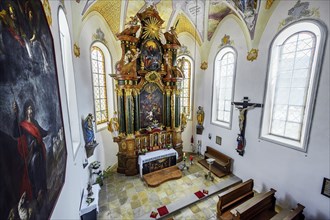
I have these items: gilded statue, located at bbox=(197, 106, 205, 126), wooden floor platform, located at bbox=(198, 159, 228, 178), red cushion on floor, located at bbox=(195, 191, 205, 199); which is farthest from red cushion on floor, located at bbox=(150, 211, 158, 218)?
gilded statue, located at bbox=(197, 106, 205, 126)

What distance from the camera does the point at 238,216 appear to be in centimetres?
355

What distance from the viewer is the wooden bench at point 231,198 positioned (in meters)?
4.14

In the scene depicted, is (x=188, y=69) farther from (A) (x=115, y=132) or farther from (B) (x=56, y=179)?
(B) (x=56, y=179)

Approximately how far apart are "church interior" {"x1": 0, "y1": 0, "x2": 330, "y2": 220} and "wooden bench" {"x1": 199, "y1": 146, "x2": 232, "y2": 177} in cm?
9

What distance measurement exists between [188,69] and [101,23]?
5.12 meters

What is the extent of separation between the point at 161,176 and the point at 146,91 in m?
3.99

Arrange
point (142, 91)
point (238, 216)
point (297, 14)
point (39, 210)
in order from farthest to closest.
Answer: point (142, 91), point (297, 14), point (238, 216), point (39, 210)

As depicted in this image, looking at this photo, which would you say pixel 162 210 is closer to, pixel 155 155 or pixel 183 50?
pixel 155 155

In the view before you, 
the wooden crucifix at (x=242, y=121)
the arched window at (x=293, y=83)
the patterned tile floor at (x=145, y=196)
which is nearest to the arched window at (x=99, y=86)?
the patterned tile floor at (x=145, y=196)

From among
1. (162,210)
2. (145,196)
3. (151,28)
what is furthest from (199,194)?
(151,28)

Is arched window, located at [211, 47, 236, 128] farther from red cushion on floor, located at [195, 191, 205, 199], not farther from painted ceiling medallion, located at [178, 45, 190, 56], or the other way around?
red cushion on floor, located at [195, 191, 205, 199]

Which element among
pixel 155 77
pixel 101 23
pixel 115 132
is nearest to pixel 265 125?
pixel 155 77

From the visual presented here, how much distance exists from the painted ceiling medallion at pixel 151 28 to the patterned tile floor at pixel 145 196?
661cm

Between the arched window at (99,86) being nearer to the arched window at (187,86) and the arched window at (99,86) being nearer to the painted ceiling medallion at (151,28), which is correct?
the painted ceiling medallion at (151,28)
